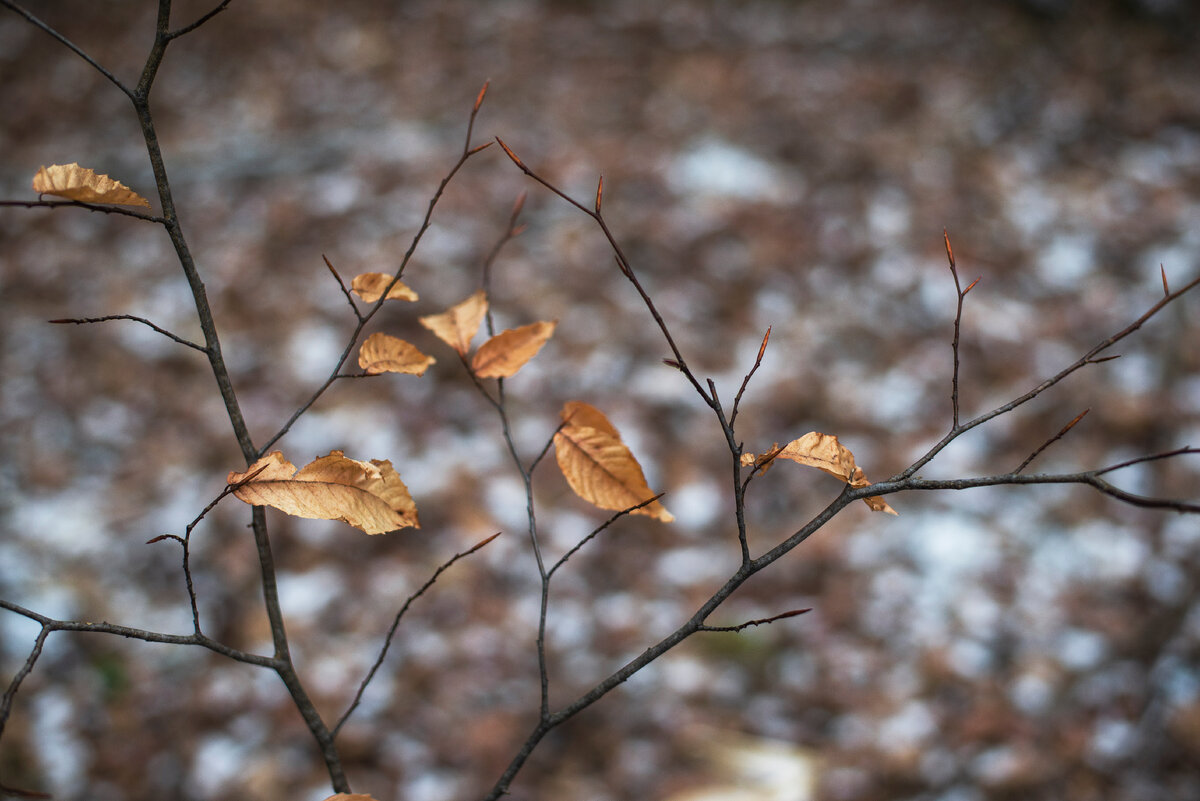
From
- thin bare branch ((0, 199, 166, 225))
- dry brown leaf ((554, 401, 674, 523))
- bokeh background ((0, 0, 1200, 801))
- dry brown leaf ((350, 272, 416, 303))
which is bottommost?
dry brown leaf ((554, 401, 674, 523))

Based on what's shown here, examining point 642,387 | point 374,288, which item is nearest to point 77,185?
point 374,288

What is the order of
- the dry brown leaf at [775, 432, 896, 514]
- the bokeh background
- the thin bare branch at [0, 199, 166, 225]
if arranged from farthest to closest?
the bokeh background, the dry brown leaf at [775, 432, 896, 514], the thin bare branch at [0, 199, 166, 225]

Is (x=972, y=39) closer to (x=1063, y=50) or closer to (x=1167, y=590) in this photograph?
(x=1063, y=50)

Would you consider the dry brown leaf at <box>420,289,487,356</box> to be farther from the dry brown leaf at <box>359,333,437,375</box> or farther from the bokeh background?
the bokeh background

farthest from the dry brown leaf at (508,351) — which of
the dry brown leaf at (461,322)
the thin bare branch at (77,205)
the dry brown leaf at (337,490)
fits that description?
the thin bare branch at (77,205)

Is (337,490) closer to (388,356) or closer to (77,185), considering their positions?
(388,356)

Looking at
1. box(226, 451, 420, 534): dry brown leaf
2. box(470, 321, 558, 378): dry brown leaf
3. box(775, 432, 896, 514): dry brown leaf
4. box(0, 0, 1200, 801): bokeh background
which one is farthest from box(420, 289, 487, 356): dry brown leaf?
box(0, 0, 1200, 801): bokeh background

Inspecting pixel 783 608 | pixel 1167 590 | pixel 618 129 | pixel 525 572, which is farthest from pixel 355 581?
pixel 618 129

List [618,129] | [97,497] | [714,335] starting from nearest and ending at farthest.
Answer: [97,497] → [714,335] → [618,129]
